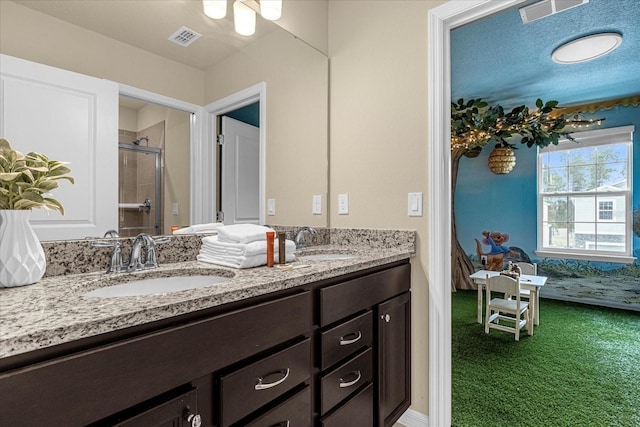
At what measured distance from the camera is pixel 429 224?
64.7 inches

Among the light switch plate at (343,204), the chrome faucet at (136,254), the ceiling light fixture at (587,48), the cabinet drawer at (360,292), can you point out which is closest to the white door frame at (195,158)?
the chrome faucet at (136,254)

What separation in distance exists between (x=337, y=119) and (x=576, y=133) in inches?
159

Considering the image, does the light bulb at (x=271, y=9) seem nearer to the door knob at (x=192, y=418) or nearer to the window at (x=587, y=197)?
the door knob at (x=192, y=418)

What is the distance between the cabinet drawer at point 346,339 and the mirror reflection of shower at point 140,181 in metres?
0.78

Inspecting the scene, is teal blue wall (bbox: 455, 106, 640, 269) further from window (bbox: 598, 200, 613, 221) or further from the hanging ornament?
window (bbox: 598, 200, 613, 221)

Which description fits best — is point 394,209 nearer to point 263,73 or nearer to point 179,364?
point 263,73

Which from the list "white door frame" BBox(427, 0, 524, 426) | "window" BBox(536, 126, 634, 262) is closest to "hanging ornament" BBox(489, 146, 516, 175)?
"window" BBox(536, 126, 634, 262)

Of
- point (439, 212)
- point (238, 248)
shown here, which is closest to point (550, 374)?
point (439, 212)

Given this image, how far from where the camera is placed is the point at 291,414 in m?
1.00

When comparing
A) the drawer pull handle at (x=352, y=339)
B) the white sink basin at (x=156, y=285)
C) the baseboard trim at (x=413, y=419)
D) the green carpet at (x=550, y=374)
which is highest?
the white sink basin at (x=156, y=285)

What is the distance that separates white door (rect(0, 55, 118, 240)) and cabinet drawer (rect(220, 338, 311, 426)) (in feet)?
2.37

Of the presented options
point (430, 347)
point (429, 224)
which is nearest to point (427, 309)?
point (430, 347)

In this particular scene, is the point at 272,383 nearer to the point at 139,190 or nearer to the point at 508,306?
the point at 139,190

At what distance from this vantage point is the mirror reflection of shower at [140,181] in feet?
3.92
